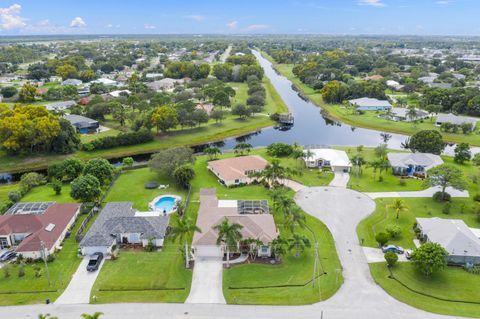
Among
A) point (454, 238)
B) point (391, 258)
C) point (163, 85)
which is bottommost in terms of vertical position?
point (391, 258)

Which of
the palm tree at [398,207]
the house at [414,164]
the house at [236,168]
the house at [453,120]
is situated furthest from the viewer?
the house at [453,120]

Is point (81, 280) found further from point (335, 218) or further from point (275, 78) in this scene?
point (275, 78)

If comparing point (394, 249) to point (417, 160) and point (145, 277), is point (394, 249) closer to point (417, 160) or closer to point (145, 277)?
point (145, 277)

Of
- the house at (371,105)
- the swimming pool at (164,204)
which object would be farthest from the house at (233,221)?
the house at (371,105)

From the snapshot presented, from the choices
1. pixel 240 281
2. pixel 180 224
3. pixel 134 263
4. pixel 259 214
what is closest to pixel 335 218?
pixel 259 214

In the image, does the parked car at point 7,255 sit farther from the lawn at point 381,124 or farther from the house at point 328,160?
the lawn at point 381,124

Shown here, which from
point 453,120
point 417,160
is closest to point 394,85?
point 453,120
